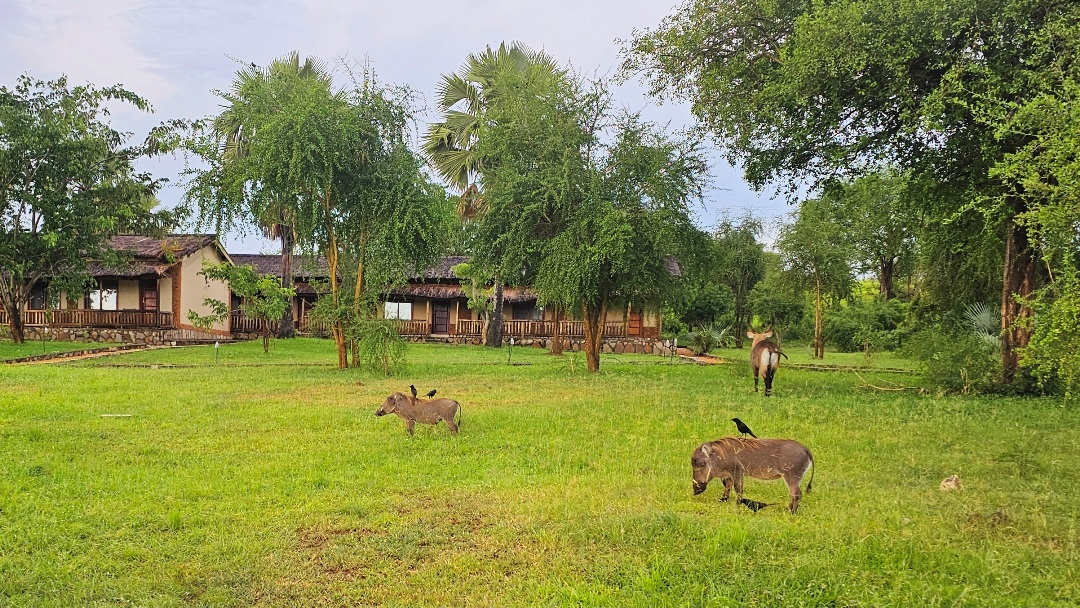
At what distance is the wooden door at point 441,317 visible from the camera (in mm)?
42344

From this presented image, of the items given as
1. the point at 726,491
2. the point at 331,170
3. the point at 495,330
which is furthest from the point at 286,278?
the point at 726,491

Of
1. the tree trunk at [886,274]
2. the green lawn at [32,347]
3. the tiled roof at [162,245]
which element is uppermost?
the tiled roof at [162,245]

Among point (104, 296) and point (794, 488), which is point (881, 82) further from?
point (104, 296)

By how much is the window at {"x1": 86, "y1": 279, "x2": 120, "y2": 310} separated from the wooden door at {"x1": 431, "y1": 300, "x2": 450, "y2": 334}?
52.0 ft

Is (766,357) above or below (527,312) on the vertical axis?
below

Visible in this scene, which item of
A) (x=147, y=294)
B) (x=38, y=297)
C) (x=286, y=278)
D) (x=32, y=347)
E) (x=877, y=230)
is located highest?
(x=877, y=230)

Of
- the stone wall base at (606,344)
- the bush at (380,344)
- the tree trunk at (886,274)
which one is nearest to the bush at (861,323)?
Result: the tree trunk at (886,274)

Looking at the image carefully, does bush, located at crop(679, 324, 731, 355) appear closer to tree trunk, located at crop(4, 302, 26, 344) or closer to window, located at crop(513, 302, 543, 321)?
window, located at crop(513, 302, 543, 321)

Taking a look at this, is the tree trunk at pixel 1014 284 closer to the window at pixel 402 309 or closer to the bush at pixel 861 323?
the bush at pixel 861 323

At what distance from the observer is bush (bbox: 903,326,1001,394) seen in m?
15.0

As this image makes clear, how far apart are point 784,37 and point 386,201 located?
10.2 meters

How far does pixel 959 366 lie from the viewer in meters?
→ 15.1

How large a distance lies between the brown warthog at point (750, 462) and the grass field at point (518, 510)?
0.21m

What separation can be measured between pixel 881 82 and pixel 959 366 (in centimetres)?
602
